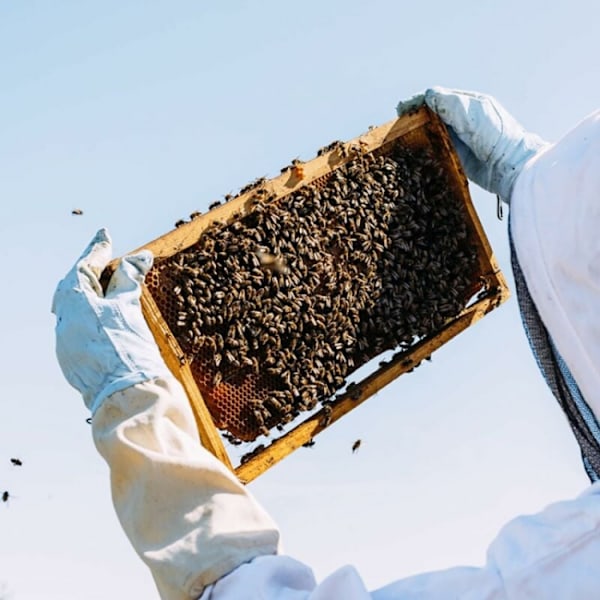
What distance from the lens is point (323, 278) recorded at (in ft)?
19.8

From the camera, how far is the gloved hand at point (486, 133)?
241 inches

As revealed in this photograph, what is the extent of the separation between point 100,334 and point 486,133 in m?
3.01

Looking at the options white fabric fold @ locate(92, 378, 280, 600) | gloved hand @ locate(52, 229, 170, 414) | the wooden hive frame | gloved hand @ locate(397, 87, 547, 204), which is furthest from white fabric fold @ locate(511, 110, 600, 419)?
gloved hand @ locate(397, 87, 547, 204)

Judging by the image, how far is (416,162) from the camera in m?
6.43

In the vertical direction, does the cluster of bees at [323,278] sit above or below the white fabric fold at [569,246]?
above

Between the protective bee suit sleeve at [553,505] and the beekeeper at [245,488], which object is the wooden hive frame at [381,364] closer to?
the beekeeper at [245,488]

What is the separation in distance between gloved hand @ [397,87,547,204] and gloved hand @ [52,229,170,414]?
8.08 feet

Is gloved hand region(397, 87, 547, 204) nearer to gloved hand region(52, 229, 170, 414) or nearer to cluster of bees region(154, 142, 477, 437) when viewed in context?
cluster of bees region(154, 142, 477, 437)

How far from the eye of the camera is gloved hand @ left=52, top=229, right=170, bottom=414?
4.09 meters

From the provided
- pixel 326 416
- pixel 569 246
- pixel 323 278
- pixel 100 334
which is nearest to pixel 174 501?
pixel 100 334

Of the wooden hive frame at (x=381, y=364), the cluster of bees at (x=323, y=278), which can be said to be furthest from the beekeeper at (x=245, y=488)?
the cluster of bees at (x=323, y=278)

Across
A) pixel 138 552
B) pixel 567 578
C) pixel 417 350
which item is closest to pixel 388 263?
pixel 417 350

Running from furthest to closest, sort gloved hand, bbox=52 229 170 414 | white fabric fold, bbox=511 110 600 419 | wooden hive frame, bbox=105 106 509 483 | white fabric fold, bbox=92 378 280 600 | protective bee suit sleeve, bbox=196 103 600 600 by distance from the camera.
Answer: wooden hive frame, bbox=105 106 509 483 < gloved hand, bbox=52 229 170 414 < white fabric fold, bbox=92 378 280 600 < white fabric fold, bbox=511 110 600 419 < protective bee suit sleeve, bbox=196 103 600 600

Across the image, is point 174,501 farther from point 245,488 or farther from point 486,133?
point 486,133
